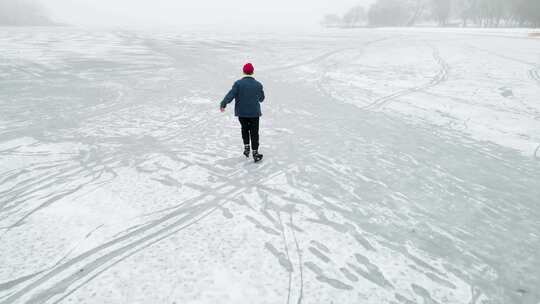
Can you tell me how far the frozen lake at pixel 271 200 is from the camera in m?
3.19

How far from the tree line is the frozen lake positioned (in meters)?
55.6

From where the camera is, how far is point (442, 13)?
72125 mm

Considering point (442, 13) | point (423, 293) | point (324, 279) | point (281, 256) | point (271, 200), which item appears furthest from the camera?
point (442, 13)

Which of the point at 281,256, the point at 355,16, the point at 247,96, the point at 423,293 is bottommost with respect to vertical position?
the point at 423,293

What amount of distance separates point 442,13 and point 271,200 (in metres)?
80.2

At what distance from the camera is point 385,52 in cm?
2072

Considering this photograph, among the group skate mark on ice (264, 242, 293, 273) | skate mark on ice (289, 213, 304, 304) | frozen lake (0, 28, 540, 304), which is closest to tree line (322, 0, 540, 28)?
frozen lake (0, 28, 540, 304)

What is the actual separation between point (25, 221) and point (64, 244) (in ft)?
2.53

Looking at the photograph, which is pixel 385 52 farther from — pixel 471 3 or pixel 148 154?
pixel 471 3

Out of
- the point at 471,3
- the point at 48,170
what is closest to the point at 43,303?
the point at 48,170

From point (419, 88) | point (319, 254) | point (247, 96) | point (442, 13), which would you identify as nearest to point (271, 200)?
point (319, 254)

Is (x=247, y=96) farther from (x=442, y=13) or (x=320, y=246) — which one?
(x=442, y=13)

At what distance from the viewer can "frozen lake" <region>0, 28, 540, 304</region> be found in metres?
3.19

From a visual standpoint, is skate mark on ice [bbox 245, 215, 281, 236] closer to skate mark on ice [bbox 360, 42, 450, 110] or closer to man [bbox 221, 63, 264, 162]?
man [bbox 221, 63, 264, 162]
